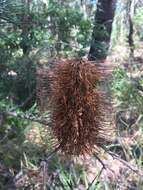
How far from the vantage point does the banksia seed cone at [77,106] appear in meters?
1.91

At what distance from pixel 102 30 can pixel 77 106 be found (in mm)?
2332

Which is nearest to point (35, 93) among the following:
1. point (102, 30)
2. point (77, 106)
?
point (102, 30)

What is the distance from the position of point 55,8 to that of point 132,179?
1648 millimetres

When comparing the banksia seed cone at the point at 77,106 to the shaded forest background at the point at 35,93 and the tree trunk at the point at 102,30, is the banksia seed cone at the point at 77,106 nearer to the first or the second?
the shaded forest background at the point at 35,93

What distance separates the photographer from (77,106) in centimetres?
194

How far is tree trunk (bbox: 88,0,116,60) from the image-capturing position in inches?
157

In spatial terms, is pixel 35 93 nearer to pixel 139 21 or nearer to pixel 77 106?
pixel 77 106

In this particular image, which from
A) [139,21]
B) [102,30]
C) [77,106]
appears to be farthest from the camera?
[139,21]

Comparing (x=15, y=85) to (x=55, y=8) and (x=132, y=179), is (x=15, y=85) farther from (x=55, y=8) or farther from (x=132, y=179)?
(x=132, y=179)

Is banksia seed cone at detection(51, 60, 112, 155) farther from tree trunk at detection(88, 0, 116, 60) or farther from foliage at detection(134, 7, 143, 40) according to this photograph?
foliage at detection(134, 7, 143, 40)

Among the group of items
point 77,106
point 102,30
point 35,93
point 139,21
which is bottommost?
point 35,93

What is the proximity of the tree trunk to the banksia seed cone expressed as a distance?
146cm

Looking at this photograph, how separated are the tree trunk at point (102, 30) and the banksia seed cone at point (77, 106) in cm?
146

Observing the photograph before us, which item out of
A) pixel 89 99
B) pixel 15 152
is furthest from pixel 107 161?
pixel 89 99
